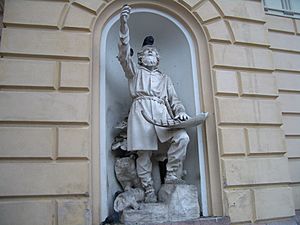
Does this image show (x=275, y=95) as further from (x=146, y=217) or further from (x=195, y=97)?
(x=146, y=217)

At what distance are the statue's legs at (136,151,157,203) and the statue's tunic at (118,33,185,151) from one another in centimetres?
19

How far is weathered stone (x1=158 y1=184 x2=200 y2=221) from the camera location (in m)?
4.18

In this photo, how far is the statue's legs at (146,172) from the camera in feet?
14.9

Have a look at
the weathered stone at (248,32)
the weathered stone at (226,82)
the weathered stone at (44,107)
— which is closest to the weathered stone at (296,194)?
the weathered stone at (226,82)

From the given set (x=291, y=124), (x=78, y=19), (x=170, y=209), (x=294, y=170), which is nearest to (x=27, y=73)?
(x=78, y=19)

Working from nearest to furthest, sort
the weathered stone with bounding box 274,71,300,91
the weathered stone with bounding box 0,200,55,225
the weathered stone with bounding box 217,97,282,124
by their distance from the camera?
the weathered stone with bounding box 0,200,55,225 < the weathered stone with bounding box 217,97,282,124 < the weathered stone with bounding box 274,71,300,91

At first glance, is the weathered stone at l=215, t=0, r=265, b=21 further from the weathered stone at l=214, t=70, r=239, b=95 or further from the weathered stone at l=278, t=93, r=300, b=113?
the weathered stone at l=278, t=93, r=300, b=113

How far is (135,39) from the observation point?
5750mm

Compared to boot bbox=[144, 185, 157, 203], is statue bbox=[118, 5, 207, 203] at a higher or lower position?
higher

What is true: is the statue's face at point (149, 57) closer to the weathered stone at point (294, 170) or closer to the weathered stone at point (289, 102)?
the weathered stone at point (289, 102)

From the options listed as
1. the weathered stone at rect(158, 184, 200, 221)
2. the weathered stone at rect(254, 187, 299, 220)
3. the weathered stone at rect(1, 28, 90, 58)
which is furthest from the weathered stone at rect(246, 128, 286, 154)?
the weathered stone at rect(1, 28, 90, 58)

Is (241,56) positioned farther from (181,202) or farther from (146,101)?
(181,202)

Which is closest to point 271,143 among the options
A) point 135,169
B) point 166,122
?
point 166,122

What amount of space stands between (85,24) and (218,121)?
232cm
